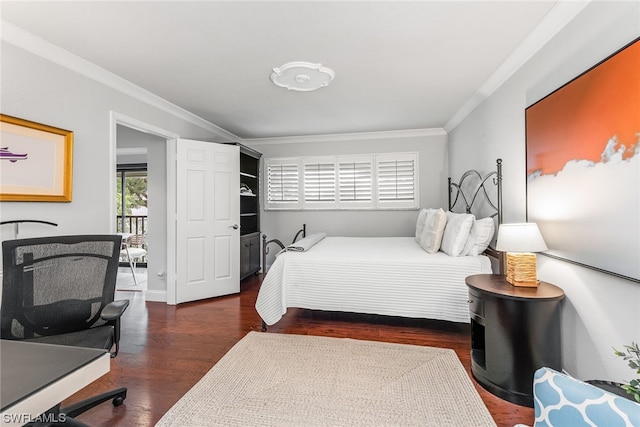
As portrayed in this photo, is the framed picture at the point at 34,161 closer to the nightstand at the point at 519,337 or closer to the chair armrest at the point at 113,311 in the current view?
the chair armrest at the point at 113,311

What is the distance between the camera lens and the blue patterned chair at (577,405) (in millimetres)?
749

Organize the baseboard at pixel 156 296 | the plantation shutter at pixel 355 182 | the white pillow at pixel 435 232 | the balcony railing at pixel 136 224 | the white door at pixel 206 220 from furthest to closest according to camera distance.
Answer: the balcony railing at pixel 136 224 → the plantation shutter at pixel 355 182 → the baseboard at pixel 156 296 → the white door at pixel 206 220 → the white pillow at pixel 435 232

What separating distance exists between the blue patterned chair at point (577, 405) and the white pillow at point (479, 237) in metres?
1.97

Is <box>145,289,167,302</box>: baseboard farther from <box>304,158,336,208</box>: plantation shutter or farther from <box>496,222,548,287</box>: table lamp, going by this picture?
<box>496,222,548,287</box>: table lamp

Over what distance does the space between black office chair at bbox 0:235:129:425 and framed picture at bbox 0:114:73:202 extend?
704 millimetres

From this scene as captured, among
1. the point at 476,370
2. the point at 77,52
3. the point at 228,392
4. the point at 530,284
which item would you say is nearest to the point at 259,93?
the point at 77,52

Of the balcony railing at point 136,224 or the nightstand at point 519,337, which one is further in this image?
the balcony railing at point 136,224

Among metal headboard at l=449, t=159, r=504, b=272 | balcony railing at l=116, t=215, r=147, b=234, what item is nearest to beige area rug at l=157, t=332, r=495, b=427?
metal headboard at l=449, t=159, r=504, b=272

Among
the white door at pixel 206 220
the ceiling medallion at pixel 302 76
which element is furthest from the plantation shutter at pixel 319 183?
the ceiling medallion at pixel 302 76

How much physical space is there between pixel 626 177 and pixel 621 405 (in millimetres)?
1078

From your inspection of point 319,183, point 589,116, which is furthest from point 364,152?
point 589,116

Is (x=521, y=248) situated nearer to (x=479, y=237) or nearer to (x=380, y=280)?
(x=479, y=237)

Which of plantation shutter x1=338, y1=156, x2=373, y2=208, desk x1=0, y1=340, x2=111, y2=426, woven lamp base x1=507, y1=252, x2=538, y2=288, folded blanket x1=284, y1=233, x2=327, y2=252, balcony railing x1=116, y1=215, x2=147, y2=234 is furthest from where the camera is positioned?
balcony railing x1=116, y1=215, x2=147, y2=234

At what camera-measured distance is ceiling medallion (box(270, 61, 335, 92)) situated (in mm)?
2551
